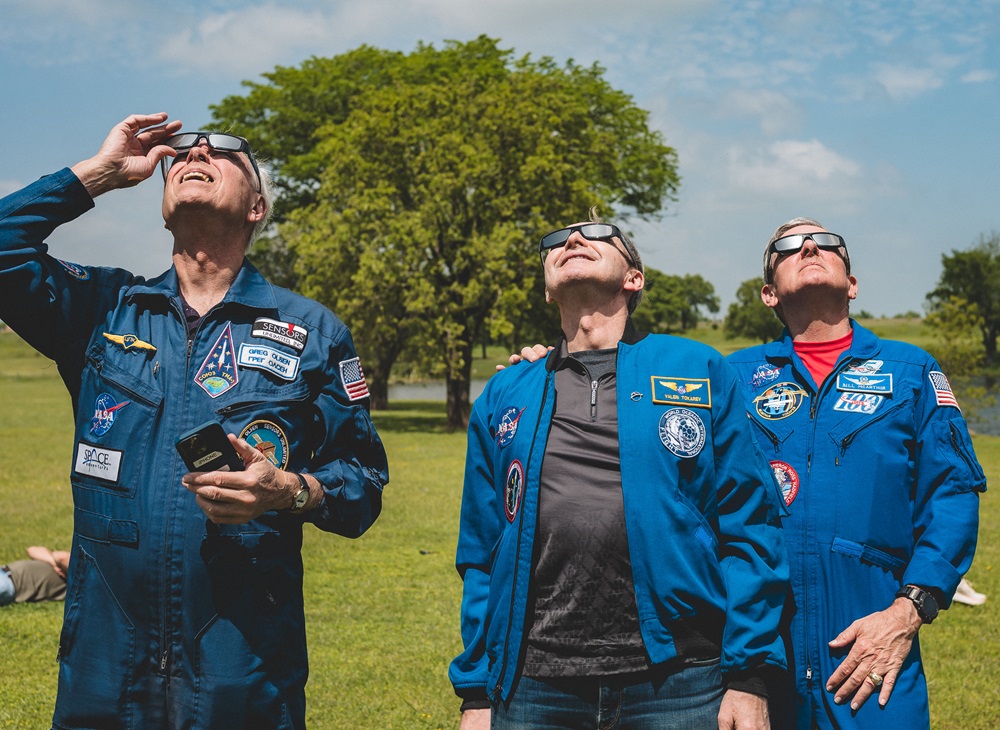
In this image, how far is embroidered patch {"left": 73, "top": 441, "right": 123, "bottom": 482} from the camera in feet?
9.53

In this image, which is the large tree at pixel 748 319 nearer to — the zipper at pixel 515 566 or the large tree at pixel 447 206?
the large tree at pixel 447 206

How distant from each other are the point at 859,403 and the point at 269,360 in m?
2.21

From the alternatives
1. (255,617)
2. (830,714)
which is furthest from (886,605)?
(255,617)

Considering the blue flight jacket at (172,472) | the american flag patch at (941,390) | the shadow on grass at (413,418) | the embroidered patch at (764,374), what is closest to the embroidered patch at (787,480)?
the embroidered patch at (764,374)

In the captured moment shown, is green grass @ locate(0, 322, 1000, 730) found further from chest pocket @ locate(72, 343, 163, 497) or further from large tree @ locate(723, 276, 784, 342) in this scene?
large tree @ locate(723, 276, 784, 342)

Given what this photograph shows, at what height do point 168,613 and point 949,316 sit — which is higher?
point 949,316

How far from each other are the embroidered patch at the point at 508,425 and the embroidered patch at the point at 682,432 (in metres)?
0.52

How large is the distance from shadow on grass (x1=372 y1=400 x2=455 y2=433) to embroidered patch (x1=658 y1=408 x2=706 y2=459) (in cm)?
2714

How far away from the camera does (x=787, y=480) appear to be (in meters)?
3.50

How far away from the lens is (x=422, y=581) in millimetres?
10055

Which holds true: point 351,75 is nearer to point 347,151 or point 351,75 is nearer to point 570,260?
point 347,151

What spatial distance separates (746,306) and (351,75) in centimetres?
6904

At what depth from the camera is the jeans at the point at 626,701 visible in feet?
9.08

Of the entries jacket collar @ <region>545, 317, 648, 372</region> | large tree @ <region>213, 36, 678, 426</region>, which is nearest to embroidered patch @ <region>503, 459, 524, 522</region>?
jacket collar @ <region>545, 317, 648, 372</region>
